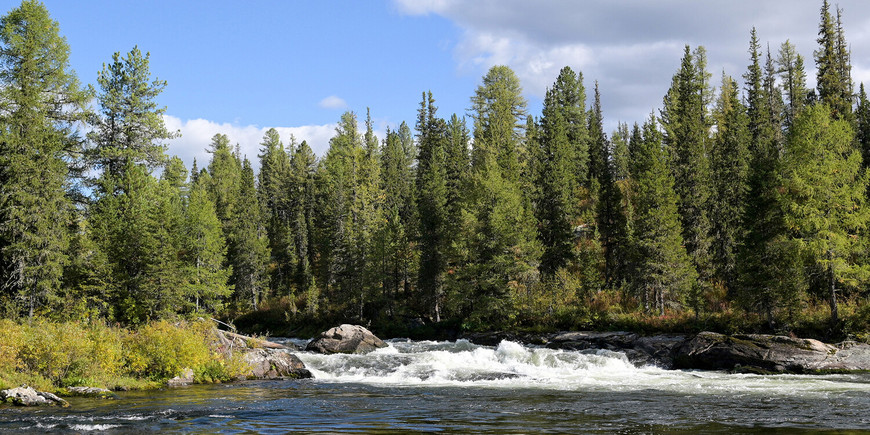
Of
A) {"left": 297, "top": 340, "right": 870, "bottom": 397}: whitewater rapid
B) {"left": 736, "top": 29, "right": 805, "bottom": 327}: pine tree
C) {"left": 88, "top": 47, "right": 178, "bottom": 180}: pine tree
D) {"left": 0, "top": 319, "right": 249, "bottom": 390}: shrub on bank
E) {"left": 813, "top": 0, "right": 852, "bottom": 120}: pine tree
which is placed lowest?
{"left": 297, "top": 340, "right": 870, "bottom": 397}: whitewater rapid

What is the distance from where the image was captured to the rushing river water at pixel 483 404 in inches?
555

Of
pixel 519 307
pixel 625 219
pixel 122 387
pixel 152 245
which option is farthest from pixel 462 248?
pixel 122 387

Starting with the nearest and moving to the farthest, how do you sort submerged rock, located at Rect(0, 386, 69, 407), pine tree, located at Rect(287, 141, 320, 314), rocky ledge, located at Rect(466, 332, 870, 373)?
submerged rock, located at Rect(0, 386, 69, 407) → rocky ledge, located at Rect(466, 332, 870, 373) → pine tree, located at Rect(287, 141, 320, 314)

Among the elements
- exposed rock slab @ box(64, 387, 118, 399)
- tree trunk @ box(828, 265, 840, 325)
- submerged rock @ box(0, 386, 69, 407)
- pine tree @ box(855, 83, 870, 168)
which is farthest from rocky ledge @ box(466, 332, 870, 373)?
pine tree @ box(855, 83, 870, 168)

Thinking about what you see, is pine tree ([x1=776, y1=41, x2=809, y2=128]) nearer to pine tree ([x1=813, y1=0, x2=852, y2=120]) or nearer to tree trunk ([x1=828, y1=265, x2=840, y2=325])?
pine tree ([x1=813, y1=0, x2=852, y2=120])

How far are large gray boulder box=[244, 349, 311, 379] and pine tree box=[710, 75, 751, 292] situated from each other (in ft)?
101

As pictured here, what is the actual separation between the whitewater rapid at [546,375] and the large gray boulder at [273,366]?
925 mm

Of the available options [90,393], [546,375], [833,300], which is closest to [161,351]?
[90,393]

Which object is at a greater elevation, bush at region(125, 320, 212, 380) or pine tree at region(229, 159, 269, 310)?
pine tree at region(229, 159, 269, 310)

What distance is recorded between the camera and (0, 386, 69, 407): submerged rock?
17.1 metres

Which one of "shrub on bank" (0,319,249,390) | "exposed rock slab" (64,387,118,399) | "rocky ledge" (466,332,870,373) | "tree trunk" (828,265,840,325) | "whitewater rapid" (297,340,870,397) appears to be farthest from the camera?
"tree trunk" (828,265,840,325)

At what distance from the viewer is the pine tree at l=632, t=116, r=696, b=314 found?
39500mm

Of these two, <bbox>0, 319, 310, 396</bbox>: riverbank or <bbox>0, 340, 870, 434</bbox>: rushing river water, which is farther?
<bbox>0, 319, 310, 396</bbox>: riverbank

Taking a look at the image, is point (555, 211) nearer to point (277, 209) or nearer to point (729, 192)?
point (729, 192)
